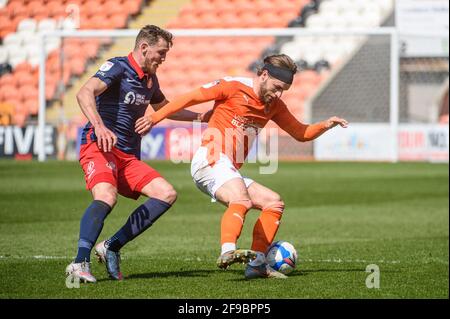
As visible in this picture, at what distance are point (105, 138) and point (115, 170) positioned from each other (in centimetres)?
55

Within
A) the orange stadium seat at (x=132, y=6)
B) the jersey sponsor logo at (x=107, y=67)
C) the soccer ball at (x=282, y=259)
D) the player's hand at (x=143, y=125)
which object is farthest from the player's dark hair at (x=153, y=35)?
the orange stadium seat at (x=132, y=6)

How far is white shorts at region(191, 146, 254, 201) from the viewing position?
8312 millimetres

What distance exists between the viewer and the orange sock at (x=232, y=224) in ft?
26.1

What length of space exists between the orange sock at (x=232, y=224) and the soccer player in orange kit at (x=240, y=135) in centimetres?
1

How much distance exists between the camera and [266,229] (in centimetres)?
850

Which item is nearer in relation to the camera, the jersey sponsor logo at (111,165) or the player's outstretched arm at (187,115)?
the jersey sponsor logo at (111,165)

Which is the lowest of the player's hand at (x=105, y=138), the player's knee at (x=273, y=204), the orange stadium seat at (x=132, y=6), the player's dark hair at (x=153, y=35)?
the player's knee at (x=273, y=204)

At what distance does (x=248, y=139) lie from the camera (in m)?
8.64

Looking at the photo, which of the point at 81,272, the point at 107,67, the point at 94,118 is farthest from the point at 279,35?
the point at 81,272

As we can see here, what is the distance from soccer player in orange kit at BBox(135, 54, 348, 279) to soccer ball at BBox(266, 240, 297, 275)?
0.24 feet

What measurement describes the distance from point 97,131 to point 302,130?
2.05m

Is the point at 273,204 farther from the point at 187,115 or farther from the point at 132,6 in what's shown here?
the point at 132,6

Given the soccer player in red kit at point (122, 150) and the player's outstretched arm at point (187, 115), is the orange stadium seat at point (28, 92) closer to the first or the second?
the player's outstretched arm at point (187, 115)

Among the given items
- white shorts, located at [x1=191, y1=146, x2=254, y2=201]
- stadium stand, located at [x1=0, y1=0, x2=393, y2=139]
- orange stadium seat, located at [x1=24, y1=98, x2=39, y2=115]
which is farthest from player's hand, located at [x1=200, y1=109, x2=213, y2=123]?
orange stadium seat, located at [x1=24, y1=98, x2=39, y2=115]
